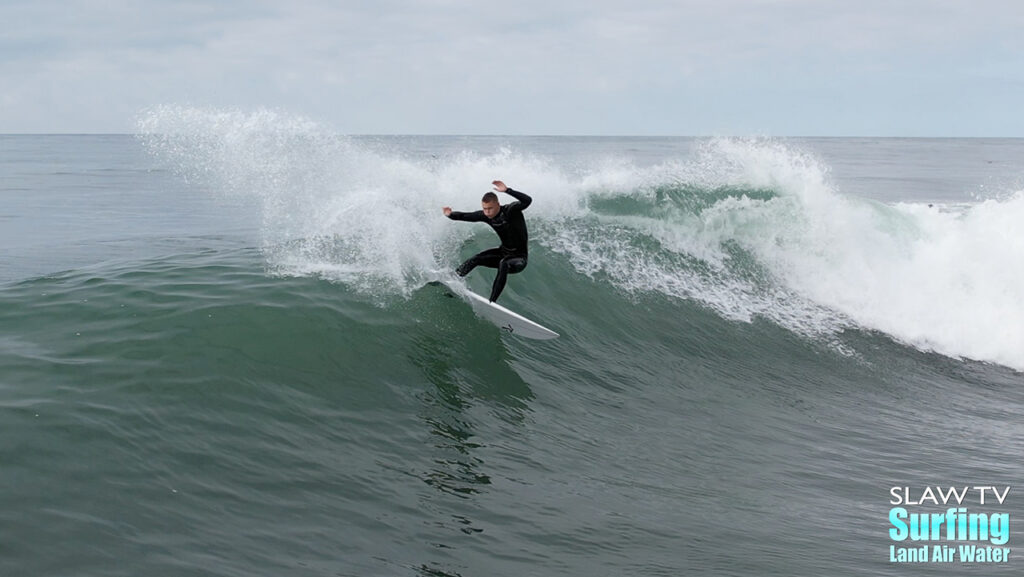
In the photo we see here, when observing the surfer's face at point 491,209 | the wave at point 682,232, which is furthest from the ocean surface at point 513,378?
the surfer's face at point 491,209

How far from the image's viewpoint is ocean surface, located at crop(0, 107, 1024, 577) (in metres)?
5.98

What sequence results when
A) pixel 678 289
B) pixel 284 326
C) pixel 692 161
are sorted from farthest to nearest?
pixel 692 161, pixel 678 289, pixel 284 326

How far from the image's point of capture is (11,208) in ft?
84.6

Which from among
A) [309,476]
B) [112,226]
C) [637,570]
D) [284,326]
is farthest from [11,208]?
[637,570]

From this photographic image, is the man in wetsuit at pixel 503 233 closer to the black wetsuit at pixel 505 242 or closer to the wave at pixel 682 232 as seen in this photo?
the black wetsuit at pixel 505 242

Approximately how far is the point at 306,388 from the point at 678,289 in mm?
7764

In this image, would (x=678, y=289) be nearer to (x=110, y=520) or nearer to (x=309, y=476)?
(x=309, y=476)

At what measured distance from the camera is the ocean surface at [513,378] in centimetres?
598

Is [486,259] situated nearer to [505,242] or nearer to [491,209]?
[505,242]

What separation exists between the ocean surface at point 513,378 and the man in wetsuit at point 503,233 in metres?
0.80


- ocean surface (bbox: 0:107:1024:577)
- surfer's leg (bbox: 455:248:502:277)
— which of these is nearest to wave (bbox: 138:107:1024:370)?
ocean surface (bbox: 0:107:1024:577)

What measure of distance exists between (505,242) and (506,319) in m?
1.07

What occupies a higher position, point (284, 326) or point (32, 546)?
point (284, 326)

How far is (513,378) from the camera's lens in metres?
9.71
